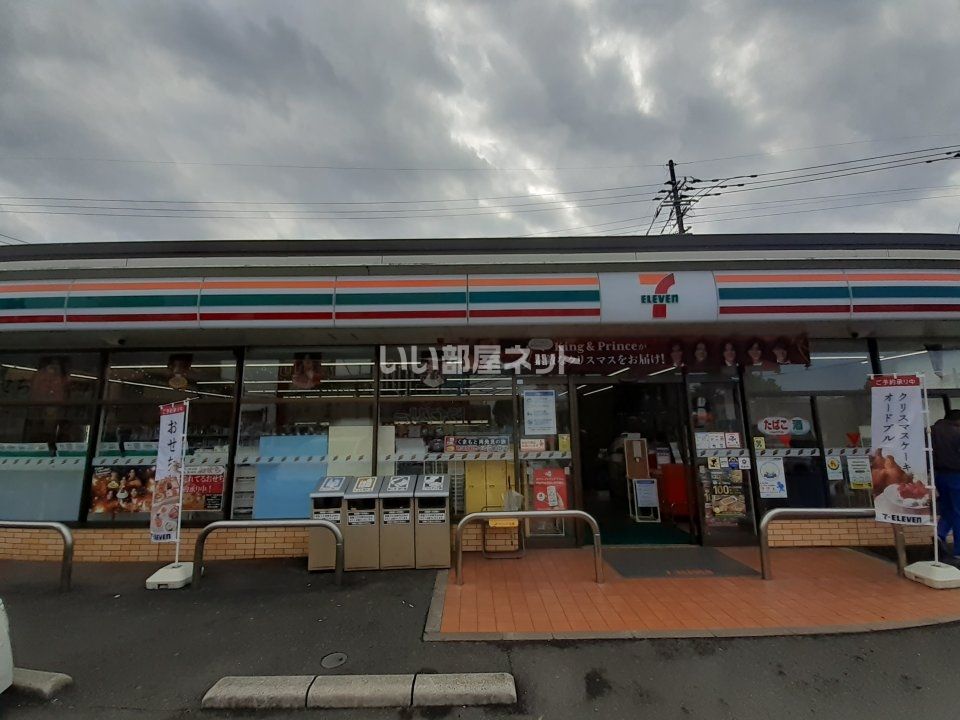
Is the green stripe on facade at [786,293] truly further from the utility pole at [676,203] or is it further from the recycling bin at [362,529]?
the utility pole at [676,203]

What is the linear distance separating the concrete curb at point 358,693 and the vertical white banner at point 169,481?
2.90 meters

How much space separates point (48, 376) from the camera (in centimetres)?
684

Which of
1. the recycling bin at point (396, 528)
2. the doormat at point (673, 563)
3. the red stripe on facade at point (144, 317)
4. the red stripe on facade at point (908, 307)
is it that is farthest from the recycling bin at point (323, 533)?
the red stripe on facade at point (908, 307)

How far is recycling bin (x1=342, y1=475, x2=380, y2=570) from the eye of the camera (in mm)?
5566

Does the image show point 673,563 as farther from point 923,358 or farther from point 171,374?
point 171,374

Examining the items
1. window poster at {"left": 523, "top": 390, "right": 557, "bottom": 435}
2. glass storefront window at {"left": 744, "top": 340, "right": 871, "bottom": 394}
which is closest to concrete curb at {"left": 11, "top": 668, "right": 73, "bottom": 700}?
window poster at {"left": 523, "top": 390, "right": 557, "bottom": 435}

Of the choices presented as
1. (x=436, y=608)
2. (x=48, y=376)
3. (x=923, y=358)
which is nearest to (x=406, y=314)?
(x=436, y=608)

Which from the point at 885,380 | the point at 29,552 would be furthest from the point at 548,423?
the point at 29,552

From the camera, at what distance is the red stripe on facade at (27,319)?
5.62 m

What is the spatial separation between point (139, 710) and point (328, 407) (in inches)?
162

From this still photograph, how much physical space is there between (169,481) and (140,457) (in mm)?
1751

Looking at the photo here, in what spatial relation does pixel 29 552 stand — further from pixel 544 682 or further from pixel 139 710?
pixel 544 682

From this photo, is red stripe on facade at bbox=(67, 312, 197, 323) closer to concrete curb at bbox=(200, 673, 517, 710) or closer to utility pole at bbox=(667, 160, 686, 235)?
concrete curb at bbox=(200, 673, 517, 710)

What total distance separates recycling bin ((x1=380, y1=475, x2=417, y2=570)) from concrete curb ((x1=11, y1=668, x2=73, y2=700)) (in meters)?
2.94
